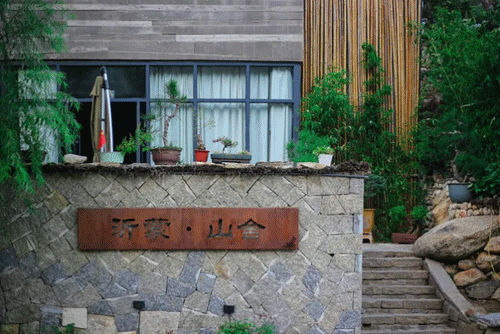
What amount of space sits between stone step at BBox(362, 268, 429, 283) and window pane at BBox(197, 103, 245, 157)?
325 centimetres

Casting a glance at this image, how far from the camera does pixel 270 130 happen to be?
42.5 ft

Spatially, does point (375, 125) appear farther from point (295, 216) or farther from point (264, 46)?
point (295, 216)

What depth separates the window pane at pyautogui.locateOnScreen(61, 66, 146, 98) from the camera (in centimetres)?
1266

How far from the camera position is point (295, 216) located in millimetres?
9336

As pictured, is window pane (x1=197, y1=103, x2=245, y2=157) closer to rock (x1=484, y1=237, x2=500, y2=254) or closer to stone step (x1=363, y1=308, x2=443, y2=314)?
stone step (x1=363, y1=308, x2=443, y2=314)

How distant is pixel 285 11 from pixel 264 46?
720mm

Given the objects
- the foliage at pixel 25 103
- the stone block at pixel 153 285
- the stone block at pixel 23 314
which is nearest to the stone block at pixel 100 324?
the stone block at pixel 153 285

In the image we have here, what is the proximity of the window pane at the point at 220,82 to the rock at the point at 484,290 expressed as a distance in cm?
511

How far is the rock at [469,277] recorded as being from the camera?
11.2 meters

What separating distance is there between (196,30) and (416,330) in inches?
245

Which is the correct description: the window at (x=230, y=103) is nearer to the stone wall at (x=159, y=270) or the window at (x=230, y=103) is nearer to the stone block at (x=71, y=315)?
the stone wall at (x=159, y=270)

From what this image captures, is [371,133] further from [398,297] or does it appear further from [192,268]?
[192,268]

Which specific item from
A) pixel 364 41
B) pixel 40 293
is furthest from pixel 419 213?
pixel 40 293

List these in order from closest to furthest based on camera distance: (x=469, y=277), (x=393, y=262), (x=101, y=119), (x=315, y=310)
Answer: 1. (x=315, y=310)
2. (x=101, y=119)
3. (x=469, y=277)
4. (x=393, y=262)
